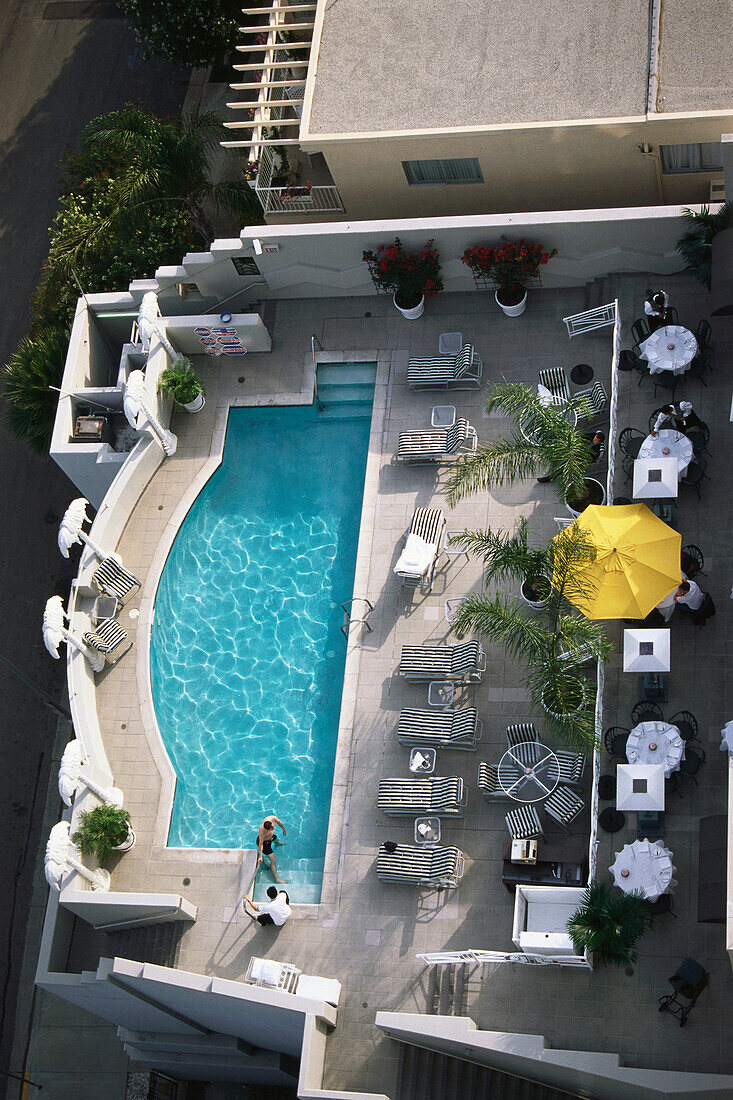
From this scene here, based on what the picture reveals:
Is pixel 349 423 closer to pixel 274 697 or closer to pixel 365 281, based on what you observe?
pixel 365 281

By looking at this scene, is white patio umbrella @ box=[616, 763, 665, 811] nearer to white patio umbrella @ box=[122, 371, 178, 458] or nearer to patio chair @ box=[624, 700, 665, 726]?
patio chair @ box=[624, 700, 665, 726]

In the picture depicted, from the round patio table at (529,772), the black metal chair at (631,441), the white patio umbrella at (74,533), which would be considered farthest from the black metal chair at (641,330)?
the white patio umbrella at (74,533)

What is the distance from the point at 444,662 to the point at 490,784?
3.01m

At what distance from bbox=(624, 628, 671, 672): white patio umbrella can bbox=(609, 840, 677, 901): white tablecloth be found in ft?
11.7

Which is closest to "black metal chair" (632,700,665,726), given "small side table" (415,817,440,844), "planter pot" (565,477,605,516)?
"small side table" (415,817,440,844)

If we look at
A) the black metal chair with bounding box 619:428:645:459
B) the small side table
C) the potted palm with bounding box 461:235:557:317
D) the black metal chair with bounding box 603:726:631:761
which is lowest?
the small side table

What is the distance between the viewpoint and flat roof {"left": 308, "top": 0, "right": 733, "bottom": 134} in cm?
3061

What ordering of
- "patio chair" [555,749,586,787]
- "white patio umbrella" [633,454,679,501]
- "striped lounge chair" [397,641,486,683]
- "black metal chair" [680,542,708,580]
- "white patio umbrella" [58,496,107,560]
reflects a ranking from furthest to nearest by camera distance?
"white patio umbrella" [58,496,107,560] → "striped lounge chair" [397,641,486,683] → "white patio umbrella" [633,454,679,501] → "black metal chair" [680,542,708,580] → "patio chair" [555,749,586,787]

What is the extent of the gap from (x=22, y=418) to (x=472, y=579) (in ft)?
45.7

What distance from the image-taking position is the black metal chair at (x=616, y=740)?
27.7 metres

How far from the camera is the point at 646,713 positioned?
91.2ft

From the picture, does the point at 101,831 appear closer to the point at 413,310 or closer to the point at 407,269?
the point at 413,310

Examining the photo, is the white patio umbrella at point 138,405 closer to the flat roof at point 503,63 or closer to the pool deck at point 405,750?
the pool deck at point 405,750

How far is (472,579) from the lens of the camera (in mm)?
31172
